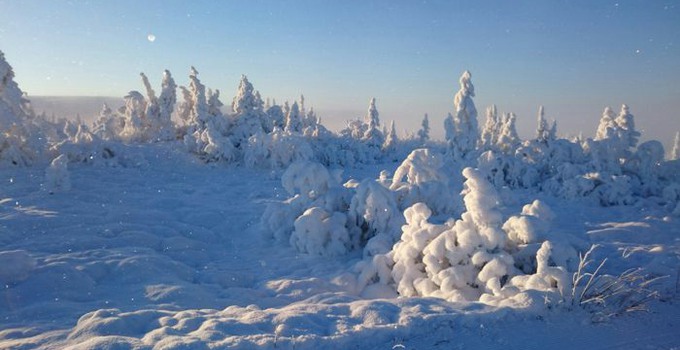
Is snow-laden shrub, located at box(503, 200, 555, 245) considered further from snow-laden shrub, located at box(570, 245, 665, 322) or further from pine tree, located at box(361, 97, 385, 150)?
pine tree, located at box(361, 97, 385, 150)

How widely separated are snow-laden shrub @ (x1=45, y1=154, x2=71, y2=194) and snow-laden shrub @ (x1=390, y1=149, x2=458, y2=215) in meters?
11.9

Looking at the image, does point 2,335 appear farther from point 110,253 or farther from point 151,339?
point 110,253

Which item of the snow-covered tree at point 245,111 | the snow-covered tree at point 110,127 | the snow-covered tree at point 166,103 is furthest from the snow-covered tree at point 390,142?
the snow-covered tree at point 110,127

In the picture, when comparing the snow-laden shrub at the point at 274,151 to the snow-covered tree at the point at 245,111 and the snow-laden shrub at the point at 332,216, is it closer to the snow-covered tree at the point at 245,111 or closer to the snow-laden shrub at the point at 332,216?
the snow-covered tree at the point at 245,111

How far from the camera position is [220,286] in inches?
314

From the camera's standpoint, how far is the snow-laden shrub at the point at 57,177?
1422 centimetres

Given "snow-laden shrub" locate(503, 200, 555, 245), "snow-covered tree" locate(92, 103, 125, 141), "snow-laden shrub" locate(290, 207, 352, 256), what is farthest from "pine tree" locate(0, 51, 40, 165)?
"snow-laden shrub" locate(503, 200, 555, 245)

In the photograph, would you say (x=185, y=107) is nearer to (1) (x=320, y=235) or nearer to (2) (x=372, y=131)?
(2) (x=372, y=131)

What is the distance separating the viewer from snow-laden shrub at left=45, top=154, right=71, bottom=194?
14.2 metres

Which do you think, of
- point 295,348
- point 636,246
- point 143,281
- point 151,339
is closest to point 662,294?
point 636,246

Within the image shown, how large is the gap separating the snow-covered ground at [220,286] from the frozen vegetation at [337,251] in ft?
0.12

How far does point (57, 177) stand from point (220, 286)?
1030 centimetres

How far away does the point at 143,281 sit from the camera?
7.72 metres

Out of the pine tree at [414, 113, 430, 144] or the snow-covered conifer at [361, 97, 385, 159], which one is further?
the pine tree at [414, 113, 430, 144]
